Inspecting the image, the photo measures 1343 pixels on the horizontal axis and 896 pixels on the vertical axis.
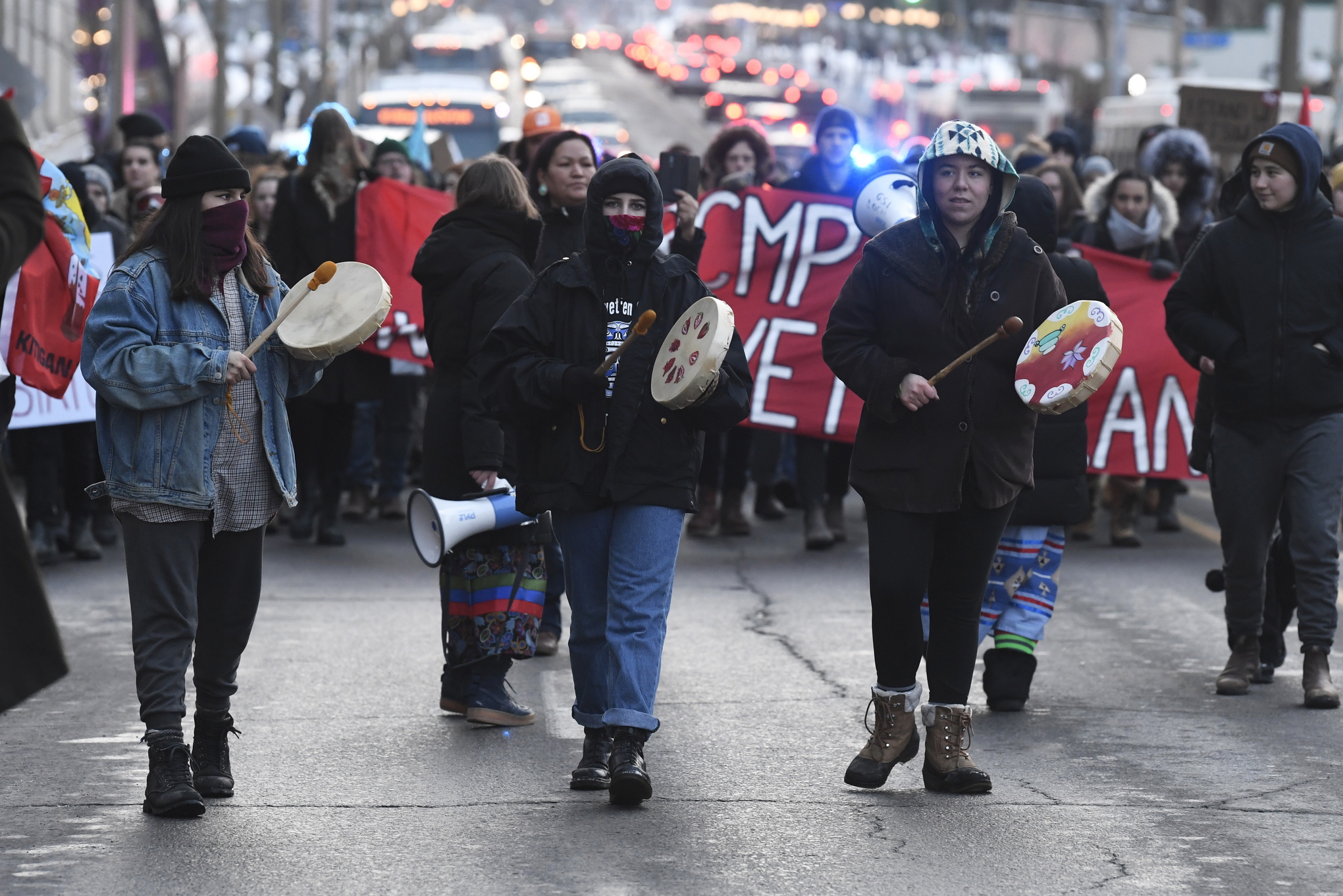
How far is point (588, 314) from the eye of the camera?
6176 mm

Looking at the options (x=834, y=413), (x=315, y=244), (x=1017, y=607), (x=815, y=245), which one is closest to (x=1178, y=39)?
(x=815, y=245)

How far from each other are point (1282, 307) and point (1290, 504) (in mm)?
718

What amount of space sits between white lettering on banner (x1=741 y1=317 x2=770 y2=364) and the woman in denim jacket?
5.81 m

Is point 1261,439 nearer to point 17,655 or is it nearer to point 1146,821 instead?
point 1146,821

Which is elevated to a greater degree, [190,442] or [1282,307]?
[1282,307]

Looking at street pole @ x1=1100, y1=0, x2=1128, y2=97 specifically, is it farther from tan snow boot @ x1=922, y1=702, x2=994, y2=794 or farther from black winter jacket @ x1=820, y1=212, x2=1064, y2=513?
tan snow boot @ x1=922, y1=702, x2=994, y2=794

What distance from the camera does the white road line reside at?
23.3ft

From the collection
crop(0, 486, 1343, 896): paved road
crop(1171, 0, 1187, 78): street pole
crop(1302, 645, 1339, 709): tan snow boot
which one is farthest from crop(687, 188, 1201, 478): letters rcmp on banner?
crop(1171, 0, 1187, 78): street pole

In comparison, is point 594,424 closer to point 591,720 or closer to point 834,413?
point 591,720

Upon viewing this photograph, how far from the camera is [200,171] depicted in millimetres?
5953

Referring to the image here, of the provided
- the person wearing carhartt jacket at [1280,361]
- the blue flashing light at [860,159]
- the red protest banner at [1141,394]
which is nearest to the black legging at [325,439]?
the blue flashing light at [860,159]

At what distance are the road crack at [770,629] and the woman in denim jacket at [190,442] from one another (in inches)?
99.4

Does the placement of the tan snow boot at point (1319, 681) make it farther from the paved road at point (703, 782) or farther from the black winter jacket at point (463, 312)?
the black winter jacket at point (463, 312)

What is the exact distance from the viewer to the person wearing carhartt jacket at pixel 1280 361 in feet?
24.8
